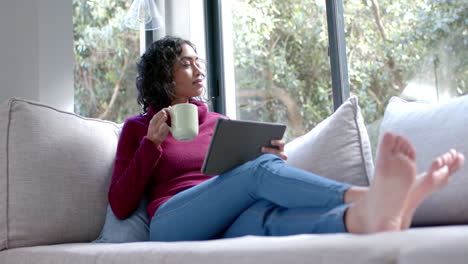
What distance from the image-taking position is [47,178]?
177 cm

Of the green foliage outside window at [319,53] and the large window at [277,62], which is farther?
the large window at [277,62]

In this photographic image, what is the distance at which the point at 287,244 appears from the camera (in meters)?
A: 1.06

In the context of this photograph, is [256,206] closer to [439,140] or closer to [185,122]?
[185,122]

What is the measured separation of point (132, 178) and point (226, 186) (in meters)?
0.46

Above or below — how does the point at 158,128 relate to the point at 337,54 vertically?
below

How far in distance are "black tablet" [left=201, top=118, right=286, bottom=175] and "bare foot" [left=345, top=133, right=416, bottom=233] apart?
0.46 meters

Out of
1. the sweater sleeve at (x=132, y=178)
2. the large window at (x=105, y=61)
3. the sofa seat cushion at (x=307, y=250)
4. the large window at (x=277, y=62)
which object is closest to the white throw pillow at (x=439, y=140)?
the sofa seat cushion at (x=307, y=250)

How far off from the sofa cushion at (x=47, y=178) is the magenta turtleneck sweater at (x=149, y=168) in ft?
0.32

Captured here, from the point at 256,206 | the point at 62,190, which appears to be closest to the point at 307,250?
the point at 256,206

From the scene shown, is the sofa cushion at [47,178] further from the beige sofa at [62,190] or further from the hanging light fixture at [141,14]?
the hanging light fixture at [141,14]

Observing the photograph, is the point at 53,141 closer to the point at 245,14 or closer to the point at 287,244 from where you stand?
the point at 287,244

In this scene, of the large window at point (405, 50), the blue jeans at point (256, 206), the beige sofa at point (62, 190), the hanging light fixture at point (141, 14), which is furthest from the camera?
the hanging light fixture at point (141, 14)

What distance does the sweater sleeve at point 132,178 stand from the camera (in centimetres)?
178

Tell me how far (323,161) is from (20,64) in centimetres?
137
